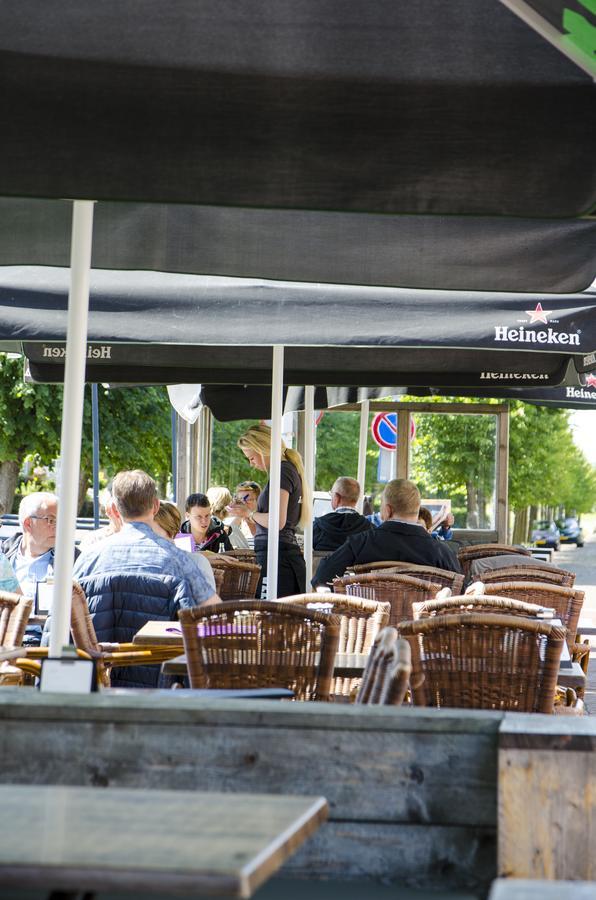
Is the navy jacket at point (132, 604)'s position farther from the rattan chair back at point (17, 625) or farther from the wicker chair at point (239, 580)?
the wicker chair at point (239, 580)

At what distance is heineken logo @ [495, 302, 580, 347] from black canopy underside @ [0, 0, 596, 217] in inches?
121

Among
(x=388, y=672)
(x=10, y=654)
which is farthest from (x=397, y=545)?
(x=388, y=672)

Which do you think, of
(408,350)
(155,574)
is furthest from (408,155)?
(408,350)

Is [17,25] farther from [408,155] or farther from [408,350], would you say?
[408,350]

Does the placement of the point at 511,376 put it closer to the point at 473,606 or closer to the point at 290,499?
the point at 290,499

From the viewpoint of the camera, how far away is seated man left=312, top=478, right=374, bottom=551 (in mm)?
10922

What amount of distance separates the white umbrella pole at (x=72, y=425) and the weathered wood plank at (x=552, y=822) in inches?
71.2

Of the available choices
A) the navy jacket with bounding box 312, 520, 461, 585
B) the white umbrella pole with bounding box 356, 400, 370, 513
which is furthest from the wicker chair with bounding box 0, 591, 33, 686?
the white umbrella pole with bounding box 356, 400, 370, 513

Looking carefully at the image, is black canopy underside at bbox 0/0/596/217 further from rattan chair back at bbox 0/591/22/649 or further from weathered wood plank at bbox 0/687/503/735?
rattan chair back at bbox 0/591/22/649

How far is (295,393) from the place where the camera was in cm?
1282

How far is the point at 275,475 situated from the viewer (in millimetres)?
7078

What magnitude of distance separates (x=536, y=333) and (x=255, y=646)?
2.51 m

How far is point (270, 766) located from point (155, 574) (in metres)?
3.17

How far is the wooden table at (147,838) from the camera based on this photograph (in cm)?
158
